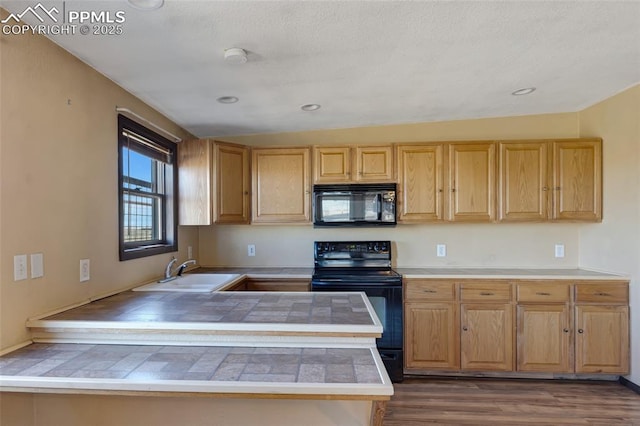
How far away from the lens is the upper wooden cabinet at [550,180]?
2891mm

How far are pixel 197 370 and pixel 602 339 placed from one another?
3.25 metres

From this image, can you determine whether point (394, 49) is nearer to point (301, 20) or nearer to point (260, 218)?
point (301, 20)

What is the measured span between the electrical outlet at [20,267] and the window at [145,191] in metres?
0.67

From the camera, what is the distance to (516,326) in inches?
108

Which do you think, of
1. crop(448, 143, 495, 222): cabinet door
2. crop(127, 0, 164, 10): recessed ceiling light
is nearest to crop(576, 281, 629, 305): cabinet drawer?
crop(448, 143, 495, 222): cabinet door

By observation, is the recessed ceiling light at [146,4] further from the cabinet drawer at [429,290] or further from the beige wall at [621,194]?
the beige wall at [621,194]

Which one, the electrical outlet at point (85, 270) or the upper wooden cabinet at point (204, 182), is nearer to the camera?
the electrical outlet at point (85, 270)

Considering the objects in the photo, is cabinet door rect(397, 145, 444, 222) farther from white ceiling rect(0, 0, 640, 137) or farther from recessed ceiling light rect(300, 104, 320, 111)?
recessed ceiling light rect(300, 104, 320, 111)

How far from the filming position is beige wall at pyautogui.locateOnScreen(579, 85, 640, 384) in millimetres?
2557

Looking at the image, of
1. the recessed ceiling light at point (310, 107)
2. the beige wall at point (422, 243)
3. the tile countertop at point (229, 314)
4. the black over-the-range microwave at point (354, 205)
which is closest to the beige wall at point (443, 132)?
the black over-the-range microwave at point (354, 205)

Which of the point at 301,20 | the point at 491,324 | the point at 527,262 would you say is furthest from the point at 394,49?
the point at 527,262

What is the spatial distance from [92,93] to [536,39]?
2.56 metres

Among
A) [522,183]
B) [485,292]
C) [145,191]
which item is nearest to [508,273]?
[485,292]

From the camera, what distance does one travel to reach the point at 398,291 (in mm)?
2764
